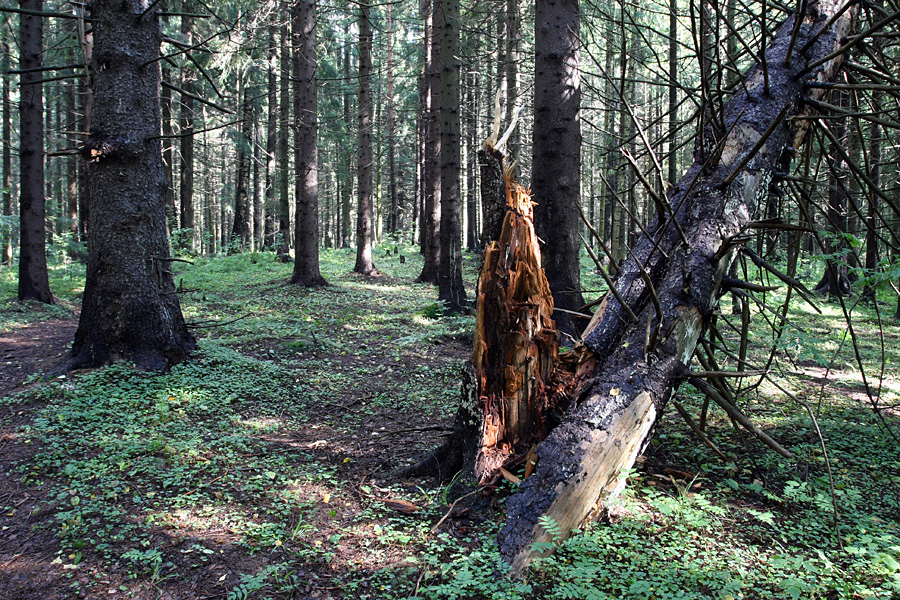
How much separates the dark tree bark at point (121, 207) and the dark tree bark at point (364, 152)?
876cm

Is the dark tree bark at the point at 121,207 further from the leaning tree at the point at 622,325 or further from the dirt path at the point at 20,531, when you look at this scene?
the leaning tree at the point at 622,325

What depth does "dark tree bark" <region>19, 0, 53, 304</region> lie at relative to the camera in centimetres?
1045

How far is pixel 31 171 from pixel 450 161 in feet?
27.2

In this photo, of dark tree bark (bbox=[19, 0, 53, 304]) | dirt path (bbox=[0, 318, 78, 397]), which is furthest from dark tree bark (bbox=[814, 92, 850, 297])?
dark tree bark (bbox=[19, 0, 53, 304])

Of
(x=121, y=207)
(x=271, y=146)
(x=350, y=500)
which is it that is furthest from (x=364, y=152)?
(x=350, y=500)

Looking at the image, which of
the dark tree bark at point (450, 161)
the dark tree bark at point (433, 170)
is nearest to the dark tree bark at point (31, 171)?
the dark tree bark at point (450, 161)

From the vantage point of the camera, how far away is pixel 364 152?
15.8 meters

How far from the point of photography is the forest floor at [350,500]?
2764 mm

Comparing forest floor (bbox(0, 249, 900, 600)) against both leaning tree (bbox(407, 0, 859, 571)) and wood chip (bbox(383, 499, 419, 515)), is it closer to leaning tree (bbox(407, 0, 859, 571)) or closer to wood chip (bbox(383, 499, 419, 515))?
wood chip (bbox(383, 499, 419, 515))

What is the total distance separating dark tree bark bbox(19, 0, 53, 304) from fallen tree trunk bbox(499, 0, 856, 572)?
11504mm

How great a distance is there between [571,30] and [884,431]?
5053 millimetres

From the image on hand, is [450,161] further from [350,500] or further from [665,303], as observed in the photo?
[350,500]

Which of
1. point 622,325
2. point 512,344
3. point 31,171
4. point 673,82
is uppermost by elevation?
point 31,171

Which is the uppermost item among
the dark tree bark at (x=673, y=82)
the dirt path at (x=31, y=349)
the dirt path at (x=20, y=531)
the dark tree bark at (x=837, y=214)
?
the dark tree bark at (x=673, y=82)
